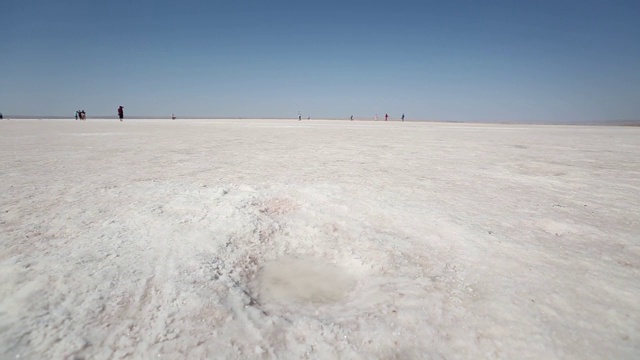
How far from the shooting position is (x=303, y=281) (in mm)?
2137

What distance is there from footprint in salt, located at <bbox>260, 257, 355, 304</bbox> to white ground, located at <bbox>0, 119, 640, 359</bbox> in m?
0.01

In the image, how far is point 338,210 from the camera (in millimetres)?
3379

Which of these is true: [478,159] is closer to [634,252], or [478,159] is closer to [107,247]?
[634,252]

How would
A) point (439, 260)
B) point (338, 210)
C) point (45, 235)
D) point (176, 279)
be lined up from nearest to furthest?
point (176, 279), point (439, 260), point (45, 235), point (338, 210)

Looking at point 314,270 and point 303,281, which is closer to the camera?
point 303,281

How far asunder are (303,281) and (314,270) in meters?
0.18

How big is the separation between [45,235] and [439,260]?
10.5 ft

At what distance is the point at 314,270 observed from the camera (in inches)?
90.5

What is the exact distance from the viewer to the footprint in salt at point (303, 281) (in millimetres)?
1952

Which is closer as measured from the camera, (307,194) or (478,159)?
(307,194)

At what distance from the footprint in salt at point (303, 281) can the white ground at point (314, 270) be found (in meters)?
0.01

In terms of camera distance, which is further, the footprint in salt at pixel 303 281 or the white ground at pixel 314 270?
the footprint in salt at pixel 303 281

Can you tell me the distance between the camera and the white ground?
4.97 ft

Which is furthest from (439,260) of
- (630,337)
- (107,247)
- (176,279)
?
(107,247)
